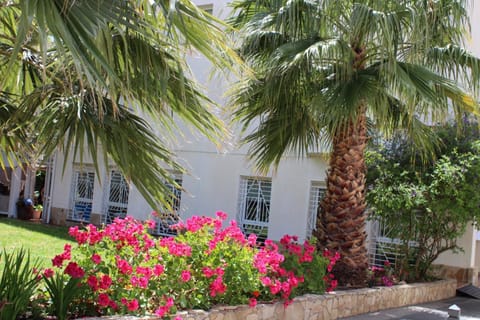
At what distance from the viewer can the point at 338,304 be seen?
27.2 ft

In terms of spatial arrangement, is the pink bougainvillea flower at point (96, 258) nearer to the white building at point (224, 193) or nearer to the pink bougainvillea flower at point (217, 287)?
the pink bougainvillea flower at point (217, 287)

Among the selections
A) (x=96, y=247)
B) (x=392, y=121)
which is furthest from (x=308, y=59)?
(x=96, y=247)

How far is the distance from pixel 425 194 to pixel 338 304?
3.06 metres

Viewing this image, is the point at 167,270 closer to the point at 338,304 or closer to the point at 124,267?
the point at 124,267

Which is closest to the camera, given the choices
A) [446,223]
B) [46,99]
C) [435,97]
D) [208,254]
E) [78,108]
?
[78,108]

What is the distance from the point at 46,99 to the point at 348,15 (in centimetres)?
520

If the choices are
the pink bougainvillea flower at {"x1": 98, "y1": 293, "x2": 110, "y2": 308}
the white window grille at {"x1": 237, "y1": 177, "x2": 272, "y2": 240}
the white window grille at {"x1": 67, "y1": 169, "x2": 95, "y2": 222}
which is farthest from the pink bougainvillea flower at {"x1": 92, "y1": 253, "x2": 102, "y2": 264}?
the white window grille at {"x1": 67, "y1": 169, "x2": 95, "y2": 222}

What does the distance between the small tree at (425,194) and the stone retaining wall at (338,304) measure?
0.57m

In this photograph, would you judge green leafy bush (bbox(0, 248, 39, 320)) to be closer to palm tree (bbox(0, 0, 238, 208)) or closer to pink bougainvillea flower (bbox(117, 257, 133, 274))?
pink bougainvillea flower (bbox(117, 257, 133, 274))

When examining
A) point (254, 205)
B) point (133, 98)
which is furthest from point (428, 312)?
point (133, 98)

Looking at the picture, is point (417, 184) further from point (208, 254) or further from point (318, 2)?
point (208, 254)

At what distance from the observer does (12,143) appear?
5969mm

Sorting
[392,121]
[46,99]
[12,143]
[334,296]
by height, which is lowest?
[334,296]

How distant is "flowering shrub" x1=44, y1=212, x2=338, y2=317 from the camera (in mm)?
5461
